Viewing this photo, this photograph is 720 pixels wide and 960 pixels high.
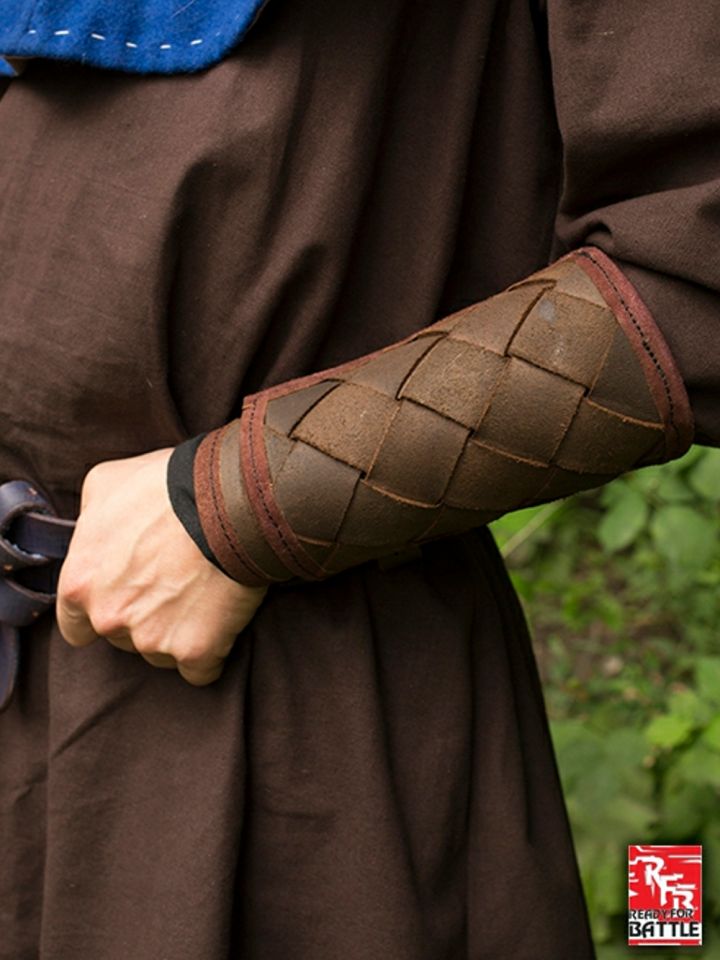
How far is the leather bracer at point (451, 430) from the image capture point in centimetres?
90

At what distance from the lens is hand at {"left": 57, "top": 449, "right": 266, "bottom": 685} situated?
38.8 inches

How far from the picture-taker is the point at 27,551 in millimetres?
1088

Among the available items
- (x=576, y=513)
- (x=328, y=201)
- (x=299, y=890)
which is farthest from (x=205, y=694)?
(x=576, y=513)

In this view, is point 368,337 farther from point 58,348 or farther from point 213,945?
point 213,945

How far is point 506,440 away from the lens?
915 millimetres

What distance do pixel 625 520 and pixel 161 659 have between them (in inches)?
57.6

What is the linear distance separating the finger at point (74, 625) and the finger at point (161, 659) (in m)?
0.05

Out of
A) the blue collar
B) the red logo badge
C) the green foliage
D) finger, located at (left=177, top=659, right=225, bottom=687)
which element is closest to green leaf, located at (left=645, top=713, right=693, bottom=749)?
the green foliage

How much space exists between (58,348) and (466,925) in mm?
577

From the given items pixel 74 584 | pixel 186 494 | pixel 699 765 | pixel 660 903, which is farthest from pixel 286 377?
pixel 699 765

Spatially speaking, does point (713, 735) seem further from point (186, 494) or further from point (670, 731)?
point (186, 494)

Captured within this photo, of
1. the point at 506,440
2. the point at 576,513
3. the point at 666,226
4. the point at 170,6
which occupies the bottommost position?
the point at 576,513

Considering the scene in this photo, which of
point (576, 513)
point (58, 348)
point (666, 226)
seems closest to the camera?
point (666, 226)

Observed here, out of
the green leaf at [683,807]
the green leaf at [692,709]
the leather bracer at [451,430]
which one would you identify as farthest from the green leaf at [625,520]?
the leather bracer at [451,430]
